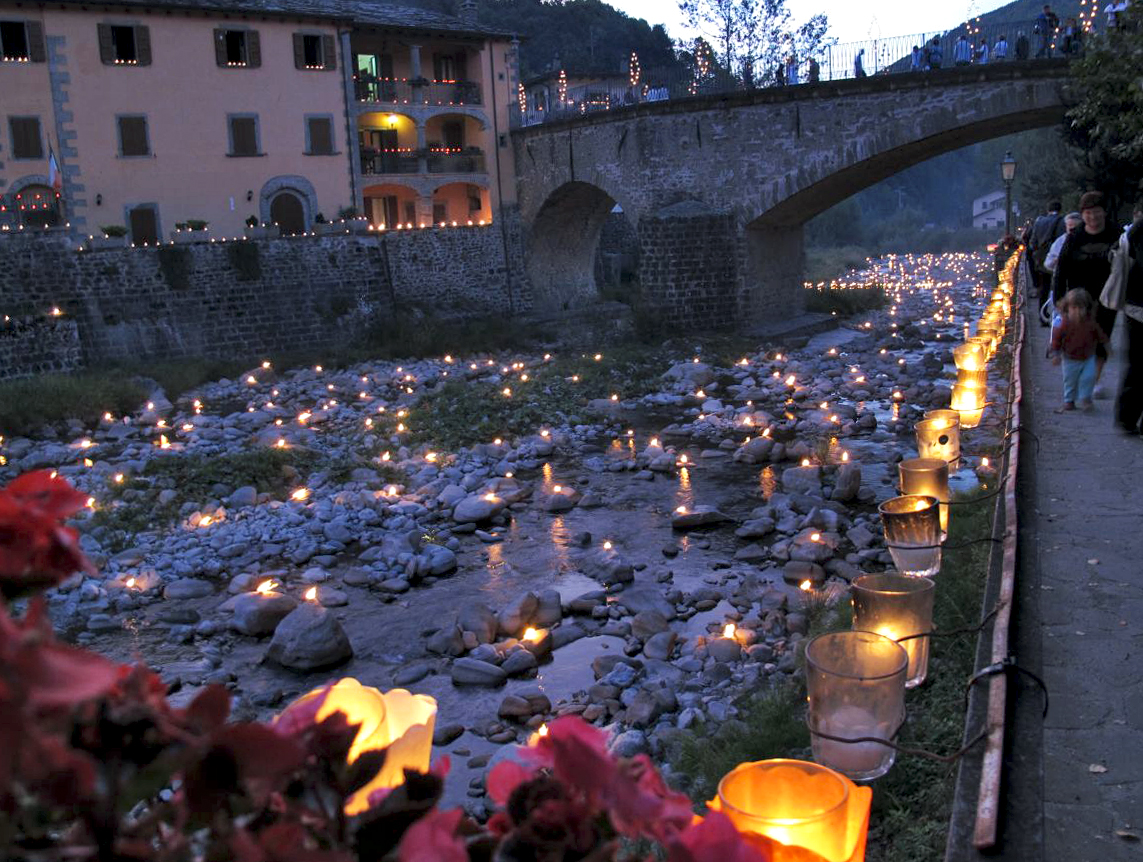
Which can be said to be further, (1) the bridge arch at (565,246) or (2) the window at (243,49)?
(1) the bridge arch at (565,246)

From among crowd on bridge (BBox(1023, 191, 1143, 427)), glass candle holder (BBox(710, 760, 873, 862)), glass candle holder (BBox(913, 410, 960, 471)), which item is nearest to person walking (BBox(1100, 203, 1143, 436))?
crowd on bridge (BBox(1023, 191, 1143, 427))

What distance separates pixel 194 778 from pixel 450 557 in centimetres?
814

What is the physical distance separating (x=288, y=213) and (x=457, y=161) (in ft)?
16.8

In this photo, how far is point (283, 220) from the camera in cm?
2558

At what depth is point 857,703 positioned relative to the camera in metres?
2.93

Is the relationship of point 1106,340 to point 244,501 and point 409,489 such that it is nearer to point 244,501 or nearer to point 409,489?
point 409,489

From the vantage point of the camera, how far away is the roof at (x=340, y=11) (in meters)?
22.9

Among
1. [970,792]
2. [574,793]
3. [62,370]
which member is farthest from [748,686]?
[62,370]

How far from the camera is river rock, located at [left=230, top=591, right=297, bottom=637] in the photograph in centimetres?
780

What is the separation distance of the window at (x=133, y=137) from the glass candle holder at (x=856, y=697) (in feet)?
77.4

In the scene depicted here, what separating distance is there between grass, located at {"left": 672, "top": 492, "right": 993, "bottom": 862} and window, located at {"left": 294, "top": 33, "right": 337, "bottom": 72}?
22.9 metres

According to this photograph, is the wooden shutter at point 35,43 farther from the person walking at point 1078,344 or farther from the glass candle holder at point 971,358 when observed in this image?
the person walking at point 1078,344

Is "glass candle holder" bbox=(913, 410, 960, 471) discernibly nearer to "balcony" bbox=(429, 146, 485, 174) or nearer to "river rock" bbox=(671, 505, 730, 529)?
"river rock" bbox=(671, 505, 730, 529)

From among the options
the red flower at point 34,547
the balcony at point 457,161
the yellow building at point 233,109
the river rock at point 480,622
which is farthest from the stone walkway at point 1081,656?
the balcony at point 457,161
